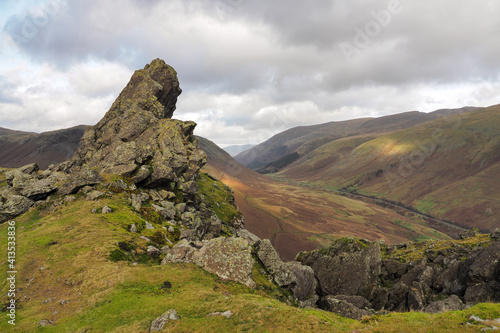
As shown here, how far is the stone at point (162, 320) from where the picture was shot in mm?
16641

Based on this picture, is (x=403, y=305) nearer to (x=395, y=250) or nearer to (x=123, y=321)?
(x=395, y=250)

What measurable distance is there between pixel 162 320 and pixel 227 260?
10.9 m

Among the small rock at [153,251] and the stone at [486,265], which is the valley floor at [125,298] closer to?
the small rock at [153,251]

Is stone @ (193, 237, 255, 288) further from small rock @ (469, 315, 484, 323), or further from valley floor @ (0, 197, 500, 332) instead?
small rock @ (469, 315, 484, 323)

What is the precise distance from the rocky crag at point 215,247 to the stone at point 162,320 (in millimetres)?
8606

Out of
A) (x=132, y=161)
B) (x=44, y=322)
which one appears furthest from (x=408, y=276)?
(x=132, y=161)

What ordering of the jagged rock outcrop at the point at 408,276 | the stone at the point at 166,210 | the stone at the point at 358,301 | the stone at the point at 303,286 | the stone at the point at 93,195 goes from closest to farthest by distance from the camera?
the jagged rock outcrop at the point at 408,276
the stone at the point at 303,286
the stone at the point at 358,301
the stone at the point at 93,195
the stone at the point at 166,210

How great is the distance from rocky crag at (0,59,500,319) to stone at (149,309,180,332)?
8.61 metres

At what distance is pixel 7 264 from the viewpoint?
2444cm

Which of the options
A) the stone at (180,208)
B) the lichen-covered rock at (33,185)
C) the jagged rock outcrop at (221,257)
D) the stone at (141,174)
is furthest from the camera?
the stone at (141,174)

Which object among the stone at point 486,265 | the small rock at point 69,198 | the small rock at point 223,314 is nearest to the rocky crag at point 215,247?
the stone at point 486,265

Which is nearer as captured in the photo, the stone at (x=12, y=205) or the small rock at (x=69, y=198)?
the stone at (x=12, y=205)

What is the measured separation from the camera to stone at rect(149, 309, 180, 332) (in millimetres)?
16641

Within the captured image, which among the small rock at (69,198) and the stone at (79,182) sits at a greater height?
the stone at (79,182)
